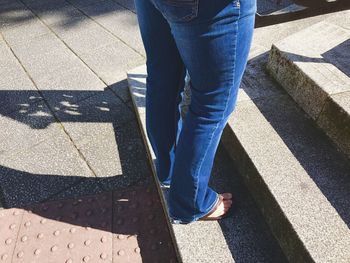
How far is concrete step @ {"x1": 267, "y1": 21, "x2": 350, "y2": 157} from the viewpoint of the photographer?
1.82 metres

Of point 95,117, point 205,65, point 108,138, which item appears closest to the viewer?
point 205,65

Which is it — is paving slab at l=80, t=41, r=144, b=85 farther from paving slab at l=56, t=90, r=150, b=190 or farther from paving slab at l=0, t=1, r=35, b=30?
paving slab at l=0, t=1, r=35, b=30

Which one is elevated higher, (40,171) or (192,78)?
(192,78)

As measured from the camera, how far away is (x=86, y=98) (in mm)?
2848

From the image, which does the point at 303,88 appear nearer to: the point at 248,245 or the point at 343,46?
the point at 343,46

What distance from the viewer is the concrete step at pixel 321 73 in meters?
1.82

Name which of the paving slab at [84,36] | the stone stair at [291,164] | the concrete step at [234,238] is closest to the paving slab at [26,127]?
the stone stair at [291,164]

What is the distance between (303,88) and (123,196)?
129 cm

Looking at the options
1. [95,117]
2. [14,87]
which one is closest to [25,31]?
[14,87]

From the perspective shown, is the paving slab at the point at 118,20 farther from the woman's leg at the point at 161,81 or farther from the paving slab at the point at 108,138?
the woman's leg at the point at 161,81

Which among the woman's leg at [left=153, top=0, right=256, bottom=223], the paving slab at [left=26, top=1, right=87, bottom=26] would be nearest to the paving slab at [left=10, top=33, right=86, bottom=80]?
the paving slab at [left=26, top=1, right=87, bottom=26]

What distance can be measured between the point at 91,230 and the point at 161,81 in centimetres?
99

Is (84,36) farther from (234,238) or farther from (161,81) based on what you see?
(234,238)

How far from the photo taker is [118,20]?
405 cm
